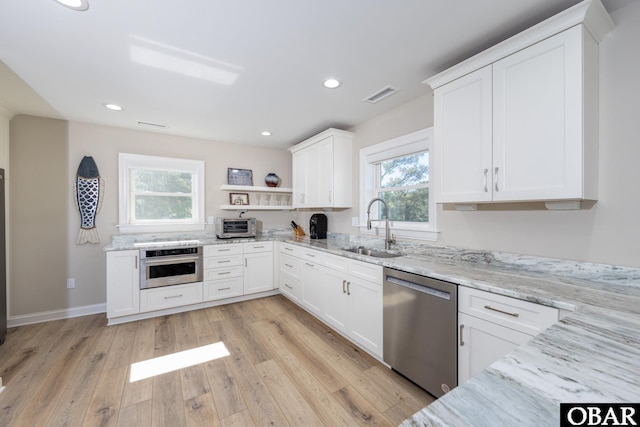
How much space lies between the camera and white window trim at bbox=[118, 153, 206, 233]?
3.50m

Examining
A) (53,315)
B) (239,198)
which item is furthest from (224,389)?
(239,198)

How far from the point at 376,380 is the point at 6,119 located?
4.67 meters

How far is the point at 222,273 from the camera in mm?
3594

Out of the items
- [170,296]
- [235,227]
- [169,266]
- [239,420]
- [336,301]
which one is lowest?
[239,420]

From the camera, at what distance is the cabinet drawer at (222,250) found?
11.5 ft

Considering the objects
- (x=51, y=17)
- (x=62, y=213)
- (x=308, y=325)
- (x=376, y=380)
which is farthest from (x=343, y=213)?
(x=62, y=213)

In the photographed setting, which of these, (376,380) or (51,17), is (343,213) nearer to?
(376,380)

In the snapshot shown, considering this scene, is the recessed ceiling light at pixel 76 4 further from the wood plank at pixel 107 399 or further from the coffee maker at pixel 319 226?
the coffee maker at pixel 319 226

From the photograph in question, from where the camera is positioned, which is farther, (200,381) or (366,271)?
(366,271)

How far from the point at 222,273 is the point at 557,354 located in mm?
3510

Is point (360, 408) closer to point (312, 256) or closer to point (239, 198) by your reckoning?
point (312, 256)

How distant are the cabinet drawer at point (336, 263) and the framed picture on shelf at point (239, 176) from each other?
224 centimetres

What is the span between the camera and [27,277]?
3.09 meters

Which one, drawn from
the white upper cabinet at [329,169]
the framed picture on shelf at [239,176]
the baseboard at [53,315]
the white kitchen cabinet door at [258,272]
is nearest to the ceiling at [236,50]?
the white upper cabinet at [329,169]
